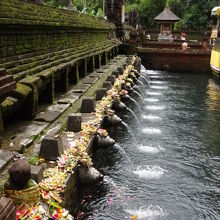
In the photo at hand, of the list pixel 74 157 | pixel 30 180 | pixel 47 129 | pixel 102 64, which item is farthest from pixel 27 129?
pixel 102 64

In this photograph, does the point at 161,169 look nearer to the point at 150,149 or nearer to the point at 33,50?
the point at 150,149

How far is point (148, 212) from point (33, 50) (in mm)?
5529

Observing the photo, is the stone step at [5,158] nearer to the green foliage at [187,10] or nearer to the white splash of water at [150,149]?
the white splash of water at [150,149]

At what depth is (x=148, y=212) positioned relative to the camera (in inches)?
233

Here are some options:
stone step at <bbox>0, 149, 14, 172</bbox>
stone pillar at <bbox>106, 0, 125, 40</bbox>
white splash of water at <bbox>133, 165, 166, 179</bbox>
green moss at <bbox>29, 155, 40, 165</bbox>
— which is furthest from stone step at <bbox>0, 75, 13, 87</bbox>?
stone pillar at <bbox>106, 0, 125, 40</bbox>

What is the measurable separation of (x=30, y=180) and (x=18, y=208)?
0.39m

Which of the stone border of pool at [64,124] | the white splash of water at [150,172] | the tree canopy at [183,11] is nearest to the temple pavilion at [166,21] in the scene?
the tree canopy at [183,11]

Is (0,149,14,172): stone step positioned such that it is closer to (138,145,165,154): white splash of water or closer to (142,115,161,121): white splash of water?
(138,145,165,154): white splash of water

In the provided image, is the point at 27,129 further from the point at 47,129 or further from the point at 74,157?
the point at 74,157

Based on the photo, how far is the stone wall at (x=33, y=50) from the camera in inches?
273

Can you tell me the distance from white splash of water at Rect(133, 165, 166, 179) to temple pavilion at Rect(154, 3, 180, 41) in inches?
1387

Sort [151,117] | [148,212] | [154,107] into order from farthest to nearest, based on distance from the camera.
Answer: [154,107] → [151,117] → [148,212]

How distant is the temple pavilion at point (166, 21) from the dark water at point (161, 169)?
29374 mm

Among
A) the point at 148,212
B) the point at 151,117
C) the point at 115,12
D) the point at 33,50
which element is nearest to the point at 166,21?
the point at 115,12
